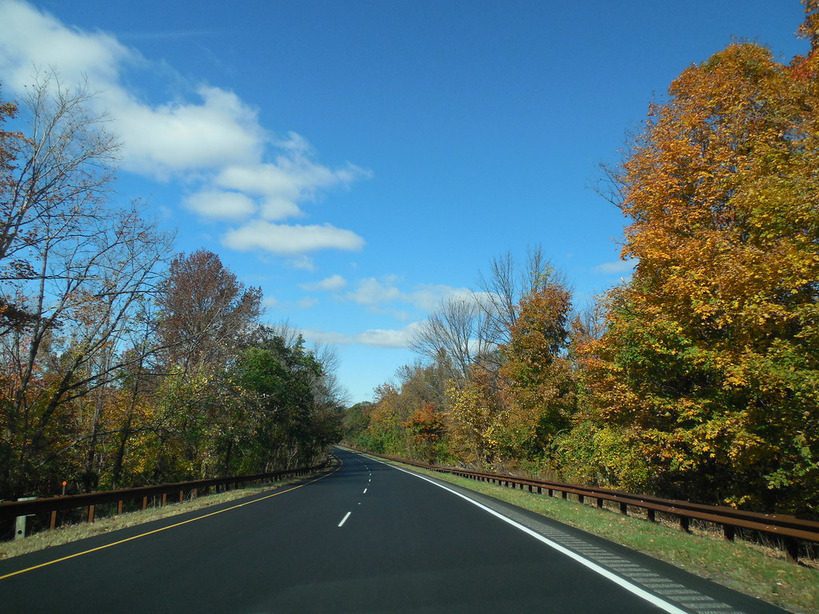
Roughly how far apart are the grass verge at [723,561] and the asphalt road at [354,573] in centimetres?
43

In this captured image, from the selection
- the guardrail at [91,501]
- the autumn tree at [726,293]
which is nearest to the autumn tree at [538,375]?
the autumn tree at [726,293]

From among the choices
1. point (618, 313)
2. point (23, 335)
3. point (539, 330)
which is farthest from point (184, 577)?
point (539, 330)

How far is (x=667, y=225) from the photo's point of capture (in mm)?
18031

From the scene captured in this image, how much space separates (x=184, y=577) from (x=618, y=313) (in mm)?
16127

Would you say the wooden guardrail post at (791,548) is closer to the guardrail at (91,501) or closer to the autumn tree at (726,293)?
the autumn tree at (726,293)

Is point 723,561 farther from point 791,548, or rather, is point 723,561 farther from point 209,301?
point 209,301

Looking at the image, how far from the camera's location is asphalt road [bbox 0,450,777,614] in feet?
20.7

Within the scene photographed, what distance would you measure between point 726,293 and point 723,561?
7.52 meters

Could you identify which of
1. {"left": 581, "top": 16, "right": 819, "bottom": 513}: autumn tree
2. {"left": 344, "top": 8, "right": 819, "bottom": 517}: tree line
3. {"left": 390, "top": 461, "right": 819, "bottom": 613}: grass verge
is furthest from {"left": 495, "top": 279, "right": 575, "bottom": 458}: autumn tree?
{"left": 390, "top": 461, "right": 819, "bottom": 613}: grass verge

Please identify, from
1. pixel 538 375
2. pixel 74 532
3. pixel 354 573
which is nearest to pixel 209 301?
pixel 538 375

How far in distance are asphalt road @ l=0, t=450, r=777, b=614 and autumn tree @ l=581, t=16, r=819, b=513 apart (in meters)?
6.23

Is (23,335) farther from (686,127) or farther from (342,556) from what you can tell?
(686,127)

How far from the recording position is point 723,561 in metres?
8.51

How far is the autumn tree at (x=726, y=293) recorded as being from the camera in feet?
43.0
